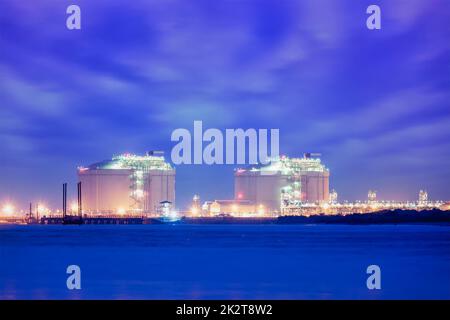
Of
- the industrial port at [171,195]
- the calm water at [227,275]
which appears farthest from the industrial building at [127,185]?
the calm water at [227,275]

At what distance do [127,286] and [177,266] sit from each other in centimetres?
756

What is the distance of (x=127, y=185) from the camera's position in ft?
460

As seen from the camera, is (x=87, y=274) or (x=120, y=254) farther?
(x=120, y=254)

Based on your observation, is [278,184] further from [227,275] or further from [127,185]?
[227,275]

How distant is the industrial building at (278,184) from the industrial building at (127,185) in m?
13.5

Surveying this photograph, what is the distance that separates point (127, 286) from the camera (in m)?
22.4

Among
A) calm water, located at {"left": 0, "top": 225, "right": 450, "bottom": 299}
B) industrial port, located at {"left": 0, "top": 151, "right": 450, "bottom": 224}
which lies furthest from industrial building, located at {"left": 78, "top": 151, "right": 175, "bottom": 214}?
calm water, located at {"left": 0, "top": 225, "right": 450, "bottom": 299}

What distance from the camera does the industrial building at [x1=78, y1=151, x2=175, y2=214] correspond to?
138 m

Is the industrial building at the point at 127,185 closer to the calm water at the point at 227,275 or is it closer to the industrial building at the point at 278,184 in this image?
the industrial building at the point at 278,184

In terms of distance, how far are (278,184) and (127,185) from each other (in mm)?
27703

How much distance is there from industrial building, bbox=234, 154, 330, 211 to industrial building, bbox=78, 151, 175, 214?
13529 mm
